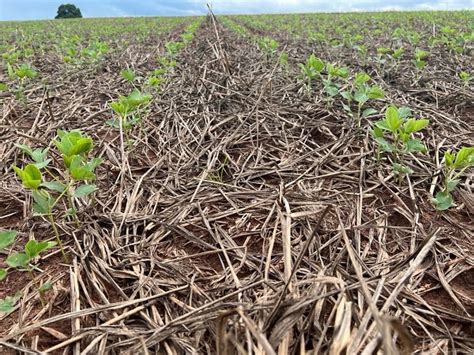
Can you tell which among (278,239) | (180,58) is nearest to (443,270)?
(278,239)

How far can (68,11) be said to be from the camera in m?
43.4

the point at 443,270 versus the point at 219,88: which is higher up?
the point at 219,88

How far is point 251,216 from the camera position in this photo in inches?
68.3

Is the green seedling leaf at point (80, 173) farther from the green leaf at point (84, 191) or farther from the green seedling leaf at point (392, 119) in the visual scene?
the green seedling leaf at point (392, 119)

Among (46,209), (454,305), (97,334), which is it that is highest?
(46,209)

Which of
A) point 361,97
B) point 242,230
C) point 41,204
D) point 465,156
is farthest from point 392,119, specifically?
point 41,204

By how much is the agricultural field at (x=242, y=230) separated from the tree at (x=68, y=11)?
4565 cm

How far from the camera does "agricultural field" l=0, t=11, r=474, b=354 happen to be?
1.10 m

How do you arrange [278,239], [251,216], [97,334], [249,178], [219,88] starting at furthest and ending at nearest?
[219,88] → [249,178] → [251,216] → [278,239] → [97,334]

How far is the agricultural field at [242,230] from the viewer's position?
1098 mm

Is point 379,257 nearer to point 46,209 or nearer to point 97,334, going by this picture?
point 97,334

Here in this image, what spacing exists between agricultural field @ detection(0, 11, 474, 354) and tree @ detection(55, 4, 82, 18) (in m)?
45.6

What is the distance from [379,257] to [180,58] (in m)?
4.69

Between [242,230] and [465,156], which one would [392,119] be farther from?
[242,230]
